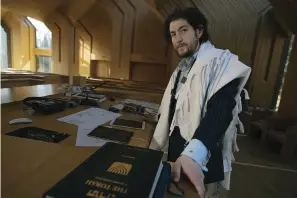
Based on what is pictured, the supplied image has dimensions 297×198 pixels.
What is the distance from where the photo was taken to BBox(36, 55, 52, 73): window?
711cm

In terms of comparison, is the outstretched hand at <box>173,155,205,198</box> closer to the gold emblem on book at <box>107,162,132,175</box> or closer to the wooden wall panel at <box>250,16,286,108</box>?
the gold emblem on book at <box>107,162,132,175</box>

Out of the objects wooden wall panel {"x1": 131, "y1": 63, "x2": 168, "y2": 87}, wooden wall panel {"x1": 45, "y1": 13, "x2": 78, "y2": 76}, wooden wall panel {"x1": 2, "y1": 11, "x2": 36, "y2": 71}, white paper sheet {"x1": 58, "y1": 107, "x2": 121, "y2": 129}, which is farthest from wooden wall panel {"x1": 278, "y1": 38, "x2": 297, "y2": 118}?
wooden wall panel {"x1": 2, "y1": 11, "x2": 36, "y2": 71}

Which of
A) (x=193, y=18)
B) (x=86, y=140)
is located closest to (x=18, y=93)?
(x=86, y=140)

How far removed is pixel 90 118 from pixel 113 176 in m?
0.76

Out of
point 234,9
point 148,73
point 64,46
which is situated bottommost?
point 148,73

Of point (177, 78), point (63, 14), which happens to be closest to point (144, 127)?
point (177, 78)

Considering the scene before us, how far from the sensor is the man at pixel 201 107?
0.65m

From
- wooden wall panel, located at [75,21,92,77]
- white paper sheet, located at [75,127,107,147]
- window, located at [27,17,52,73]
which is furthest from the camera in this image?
window, located at [27,17,52,73]

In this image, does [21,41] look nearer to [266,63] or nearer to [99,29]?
[99,29]

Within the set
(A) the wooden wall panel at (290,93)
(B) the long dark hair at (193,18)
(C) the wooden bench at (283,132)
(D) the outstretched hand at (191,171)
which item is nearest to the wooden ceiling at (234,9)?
(A) the wooden wall panel at (290,93)

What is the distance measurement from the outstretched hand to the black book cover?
0.07 m

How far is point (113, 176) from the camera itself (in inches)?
17.6

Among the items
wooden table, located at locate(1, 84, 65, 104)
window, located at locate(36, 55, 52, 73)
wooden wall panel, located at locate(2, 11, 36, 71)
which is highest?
wooden wall panel, located at locate(2, 11, 36, 71)

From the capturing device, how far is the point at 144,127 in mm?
1125
